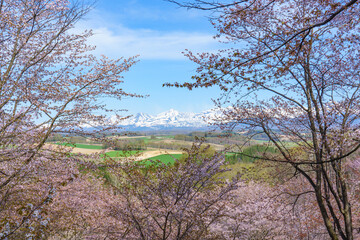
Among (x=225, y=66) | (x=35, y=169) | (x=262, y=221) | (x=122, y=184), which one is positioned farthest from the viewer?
(x=262, y=221)

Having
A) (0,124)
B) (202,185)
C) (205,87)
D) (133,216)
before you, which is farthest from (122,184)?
(205,87)

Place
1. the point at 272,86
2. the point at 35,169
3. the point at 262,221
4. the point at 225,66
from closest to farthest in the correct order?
1. the point at 225,66
2. the point at 35,169
3. the point at 272,86
4. the point at 262,221

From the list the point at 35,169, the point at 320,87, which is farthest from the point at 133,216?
the point at 320,87

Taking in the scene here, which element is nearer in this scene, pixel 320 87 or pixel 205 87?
pixel 205 87

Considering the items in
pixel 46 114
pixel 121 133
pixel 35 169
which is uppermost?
pixel 46 114

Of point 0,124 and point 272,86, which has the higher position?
point 272,86

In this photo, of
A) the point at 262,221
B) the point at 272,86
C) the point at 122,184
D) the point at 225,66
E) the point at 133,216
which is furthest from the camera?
the point at 262,221

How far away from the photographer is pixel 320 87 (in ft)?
25.6

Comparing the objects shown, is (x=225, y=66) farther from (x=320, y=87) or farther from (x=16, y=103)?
(x=16, y=103)

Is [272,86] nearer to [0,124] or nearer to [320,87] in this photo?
[320,87]

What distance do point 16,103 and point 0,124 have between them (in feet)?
2.25

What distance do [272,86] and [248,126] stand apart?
1.31 m

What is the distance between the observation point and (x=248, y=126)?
8086mm

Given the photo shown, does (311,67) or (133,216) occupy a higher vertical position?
(311,67)
